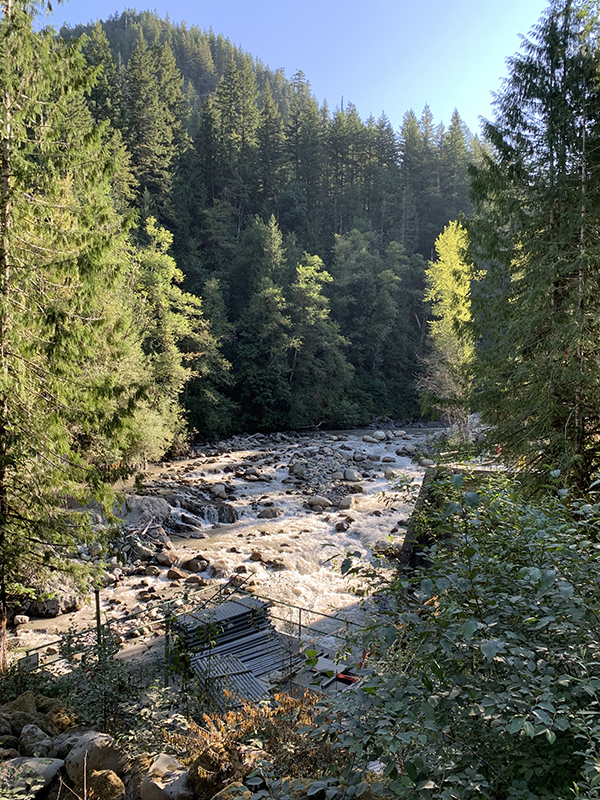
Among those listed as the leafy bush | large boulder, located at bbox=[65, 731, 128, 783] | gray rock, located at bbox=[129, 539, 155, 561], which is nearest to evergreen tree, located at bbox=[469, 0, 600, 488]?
the leafy bush

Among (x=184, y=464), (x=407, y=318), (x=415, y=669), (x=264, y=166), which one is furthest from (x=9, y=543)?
(x=264, y=166)

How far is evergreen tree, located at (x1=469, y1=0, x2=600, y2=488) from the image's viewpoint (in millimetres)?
7375

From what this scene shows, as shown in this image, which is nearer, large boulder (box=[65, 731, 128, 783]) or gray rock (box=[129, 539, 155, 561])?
large boulder (box=[65, 731, 128, 783])

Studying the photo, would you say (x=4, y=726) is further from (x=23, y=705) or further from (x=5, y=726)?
(x=23, y=705)

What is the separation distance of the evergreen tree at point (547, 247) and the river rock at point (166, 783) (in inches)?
231

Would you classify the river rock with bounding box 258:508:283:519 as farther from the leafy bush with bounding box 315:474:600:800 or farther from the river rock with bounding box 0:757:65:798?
the leafy bush with bounding box 315:474:600:800

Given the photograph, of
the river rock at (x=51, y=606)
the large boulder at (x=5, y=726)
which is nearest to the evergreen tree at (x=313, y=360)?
the river rock at (x=51, y=606)

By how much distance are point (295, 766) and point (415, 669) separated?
966 mm

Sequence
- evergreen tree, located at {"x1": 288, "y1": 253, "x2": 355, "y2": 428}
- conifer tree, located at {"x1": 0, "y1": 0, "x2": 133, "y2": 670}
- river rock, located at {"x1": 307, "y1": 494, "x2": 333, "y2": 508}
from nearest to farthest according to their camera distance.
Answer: conifer tree, located at {"x1": 0, "y1": 0, "x2": 133, "y2": 670} < river rock, located at {"x1": 307, "y1": 494, "x2": 333, "y2": 508} < evergreen tree, located at {"x1": 288, "y1": 253, "x2": 355, "y2": 428}

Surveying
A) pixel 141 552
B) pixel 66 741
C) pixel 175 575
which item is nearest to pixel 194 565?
pixel 175 575

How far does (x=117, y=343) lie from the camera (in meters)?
7.15

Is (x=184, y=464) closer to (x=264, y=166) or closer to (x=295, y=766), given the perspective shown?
(x=295, y=766)

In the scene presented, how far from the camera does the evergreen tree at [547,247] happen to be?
7375mm

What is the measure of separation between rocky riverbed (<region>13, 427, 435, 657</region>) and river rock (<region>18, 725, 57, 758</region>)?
268 cm
